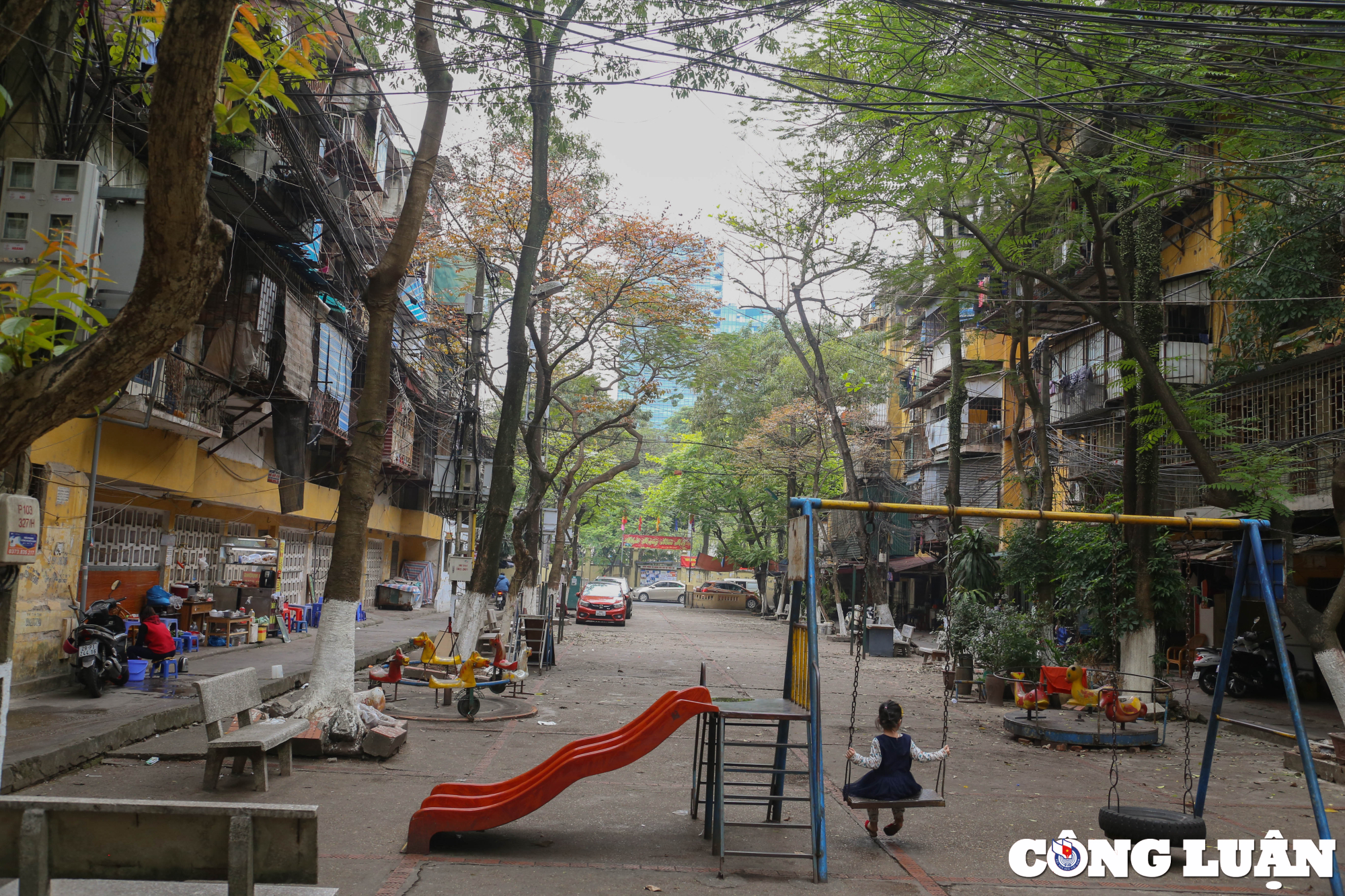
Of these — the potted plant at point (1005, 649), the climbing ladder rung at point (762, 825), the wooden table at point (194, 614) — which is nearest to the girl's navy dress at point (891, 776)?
the climbing ladder rung at point (762, 825)

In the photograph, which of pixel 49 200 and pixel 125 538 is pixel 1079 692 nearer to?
pixel 49 200

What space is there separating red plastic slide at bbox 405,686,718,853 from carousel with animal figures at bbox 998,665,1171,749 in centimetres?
648

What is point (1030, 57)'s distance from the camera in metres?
10.9

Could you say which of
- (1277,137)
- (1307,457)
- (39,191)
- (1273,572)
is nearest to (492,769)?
(39,191)

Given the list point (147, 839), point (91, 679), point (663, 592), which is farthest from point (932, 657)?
point (663, 592)

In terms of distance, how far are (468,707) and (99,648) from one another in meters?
4.30

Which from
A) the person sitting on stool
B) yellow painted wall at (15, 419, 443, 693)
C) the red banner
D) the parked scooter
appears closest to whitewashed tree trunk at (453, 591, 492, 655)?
the person sitting on stool

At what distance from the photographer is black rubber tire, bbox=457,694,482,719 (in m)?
11.4

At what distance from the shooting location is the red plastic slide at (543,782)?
→ 5.96 meters

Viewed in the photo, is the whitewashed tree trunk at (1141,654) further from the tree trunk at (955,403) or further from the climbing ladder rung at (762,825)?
the climbing ladder rung at (762,825)

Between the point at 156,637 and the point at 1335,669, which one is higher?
the point at 1335,669

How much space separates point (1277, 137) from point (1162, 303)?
9.95ft

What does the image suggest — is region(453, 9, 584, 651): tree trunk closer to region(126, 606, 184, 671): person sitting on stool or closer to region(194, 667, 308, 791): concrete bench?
region(126, 606, 184, 671): person sitting on stool

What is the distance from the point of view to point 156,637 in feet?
39.5
